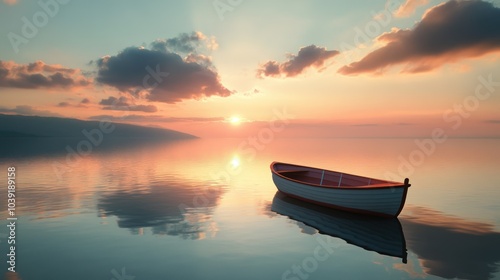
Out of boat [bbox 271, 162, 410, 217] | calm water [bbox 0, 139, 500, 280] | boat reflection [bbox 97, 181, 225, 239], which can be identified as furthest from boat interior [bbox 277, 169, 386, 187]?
boat reflection [bbox 97, 181, 225, 239]

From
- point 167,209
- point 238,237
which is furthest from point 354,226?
point 167,209

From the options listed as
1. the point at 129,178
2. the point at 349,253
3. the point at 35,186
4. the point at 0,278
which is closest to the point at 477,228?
the point at 349,253

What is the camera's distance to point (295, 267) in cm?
1165

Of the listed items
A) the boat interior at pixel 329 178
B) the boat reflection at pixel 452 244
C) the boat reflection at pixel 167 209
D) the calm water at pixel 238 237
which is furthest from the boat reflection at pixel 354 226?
the boat reflection at pixel 167 209

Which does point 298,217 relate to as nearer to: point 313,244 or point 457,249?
point 313,244

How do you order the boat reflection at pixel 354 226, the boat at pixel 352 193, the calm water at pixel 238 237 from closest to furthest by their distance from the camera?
1. the calm water at pixel 238 237
2. the boat reflection at pixel 354 226
3. the boat at pixel 352 193

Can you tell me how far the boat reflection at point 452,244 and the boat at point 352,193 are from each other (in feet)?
5.64

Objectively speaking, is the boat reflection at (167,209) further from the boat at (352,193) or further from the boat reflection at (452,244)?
the boat reflection at (452,244)

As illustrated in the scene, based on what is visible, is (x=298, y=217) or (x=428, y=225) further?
(x=298, y=217)

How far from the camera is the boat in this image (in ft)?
57.6

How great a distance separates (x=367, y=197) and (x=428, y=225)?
400 centimetres

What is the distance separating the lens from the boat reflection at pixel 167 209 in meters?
16.6

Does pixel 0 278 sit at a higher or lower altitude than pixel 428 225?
lower

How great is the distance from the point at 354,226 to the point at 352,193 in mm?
2389
